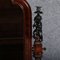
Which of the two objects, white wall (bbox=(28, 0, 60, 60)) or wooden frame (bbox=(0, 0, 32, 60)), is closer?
wooden frame (bbox=(0, 0, 32, 60))

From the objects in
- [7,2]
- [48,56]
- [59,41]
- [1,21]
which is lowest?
[48,56]

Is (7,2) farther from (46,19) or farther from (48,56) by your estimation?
(48,56)

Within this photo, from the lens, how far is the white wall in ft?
5.99

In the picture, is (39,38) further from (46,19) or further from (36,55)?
(46,19)

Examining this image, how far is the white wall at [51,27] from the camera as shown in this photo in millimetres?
1827

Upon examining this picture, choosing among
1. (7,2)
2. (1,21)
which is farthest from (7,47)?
(7,2)

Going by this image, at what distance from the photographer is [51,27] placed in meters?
1.84

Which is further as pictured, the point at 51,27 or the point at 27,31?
the point at 51,27

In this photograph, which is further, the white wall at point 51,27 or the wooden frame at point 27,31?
the white wall at point 51,27

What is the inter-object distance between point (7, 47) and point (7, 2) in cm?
32

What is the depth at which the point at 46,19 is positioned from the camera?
1.84 m

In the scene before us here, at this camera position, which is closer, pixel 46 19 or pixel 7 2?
pixel 7 2

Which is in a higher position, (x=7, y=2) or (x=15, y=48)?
(x=7, y=2)

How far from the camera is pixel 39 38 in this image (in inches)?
54.2
